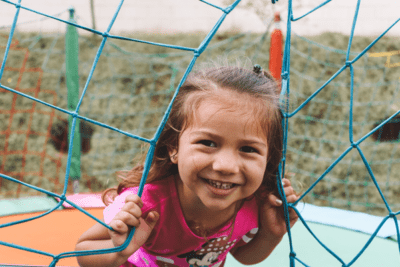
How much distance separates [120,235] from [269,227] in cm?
38

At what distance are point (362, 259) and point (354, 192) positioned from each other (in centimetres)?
222

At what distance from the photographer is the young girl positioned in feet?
2.09

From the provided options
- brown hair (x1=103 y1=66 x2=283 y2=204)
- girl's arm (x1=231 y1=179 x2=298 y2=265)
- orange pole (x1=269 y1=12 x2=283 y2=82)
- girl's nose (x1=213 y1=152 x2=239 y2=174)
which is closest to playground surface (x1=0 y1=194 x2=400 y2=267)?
girl's arm (x1=231 y1=179 x2=298 y2=265)

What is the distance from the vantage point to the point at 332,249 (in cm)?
125

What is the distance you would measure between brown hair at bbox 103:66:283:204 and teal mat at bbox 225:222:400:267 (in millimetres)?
461

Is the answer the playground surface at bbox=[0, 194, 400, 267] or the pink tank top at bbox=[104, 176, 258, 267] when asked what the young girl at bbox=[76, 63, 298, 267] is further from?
the playground surface at bbox=[0, 194, 400, 267]

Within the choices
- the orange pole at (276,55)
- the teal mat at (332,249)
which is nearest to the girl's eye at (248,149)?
the teal mat at (332,249)

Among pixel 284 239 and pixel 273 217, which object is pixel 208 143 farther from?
pixel 284 239

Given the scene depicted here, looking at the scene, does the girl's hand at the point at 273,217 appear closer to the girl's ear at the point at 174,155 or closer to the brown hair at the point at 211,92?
the brown hair at the point at 211,92

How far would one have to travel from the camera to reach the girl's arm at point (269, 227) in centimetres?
81

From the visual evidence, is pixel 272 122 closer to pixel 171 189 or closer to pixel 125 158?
pixel 171 189

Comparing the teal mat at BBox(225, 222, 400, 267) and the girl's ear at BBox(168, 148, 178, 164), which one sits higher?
the girl's ear at BBox(168, 148, 178, 164)

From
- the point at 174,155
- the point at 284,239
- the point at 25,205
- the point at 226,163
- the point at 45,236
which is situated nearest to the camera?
the point at 226,163

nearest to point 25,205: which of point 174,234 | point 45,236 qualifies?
point 45,236
